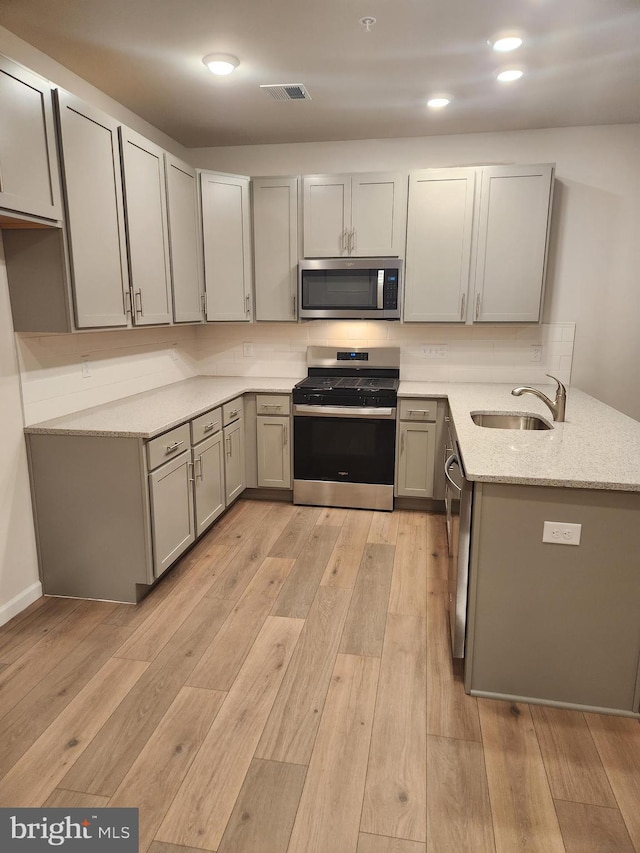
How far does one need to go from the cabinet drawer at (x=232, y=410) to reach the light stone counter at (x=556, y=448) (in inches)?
57.4

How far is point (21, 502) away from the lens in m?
2.71

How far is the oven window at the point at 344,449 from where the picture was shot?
3.92 metres

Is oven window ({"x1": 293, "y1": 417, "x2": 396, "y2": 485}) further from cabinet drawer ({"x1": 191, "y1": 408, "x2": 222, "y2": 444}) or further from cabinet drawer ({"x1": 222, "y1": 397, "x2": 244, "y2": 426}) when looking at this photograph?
cabinet drawer ({"x1": 191, "y1": 408, "x2": 222, "y2": 444})

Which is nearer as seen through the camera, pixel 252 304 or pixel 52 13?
pixel 52 13

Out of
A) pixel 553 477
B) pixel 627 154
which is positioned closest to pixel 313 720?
pixel 553 477

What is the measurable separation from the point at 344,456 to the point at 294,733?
7.45 feet

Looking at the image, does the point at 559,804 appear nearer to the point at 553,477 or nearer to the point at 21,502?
the point at 553,477

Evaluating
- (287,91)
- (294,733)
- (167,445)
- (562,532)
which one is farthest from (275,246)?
(294,733)

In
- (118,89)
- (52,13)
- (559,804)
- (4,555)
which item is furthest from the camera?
(118,89)

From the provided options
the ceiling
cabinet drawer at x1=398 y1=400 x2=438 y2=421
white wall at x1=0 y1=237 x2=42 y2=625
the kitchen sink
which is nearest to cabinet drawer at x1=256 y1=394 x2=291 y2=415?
cabinet drawer at x1=398 y1=400 x2=438 y2=421

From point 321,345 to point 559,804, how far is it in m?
3.37

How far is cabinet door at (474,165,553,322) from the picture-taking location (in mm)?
3666

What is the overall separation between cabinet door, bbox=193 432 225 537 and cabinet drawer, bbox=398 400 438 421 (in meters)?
1.27

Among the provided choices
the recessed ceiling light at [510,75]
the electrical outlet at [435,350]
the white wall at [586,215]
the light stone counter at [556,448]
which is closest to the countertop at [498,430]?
the light stone counter at [556,448]
